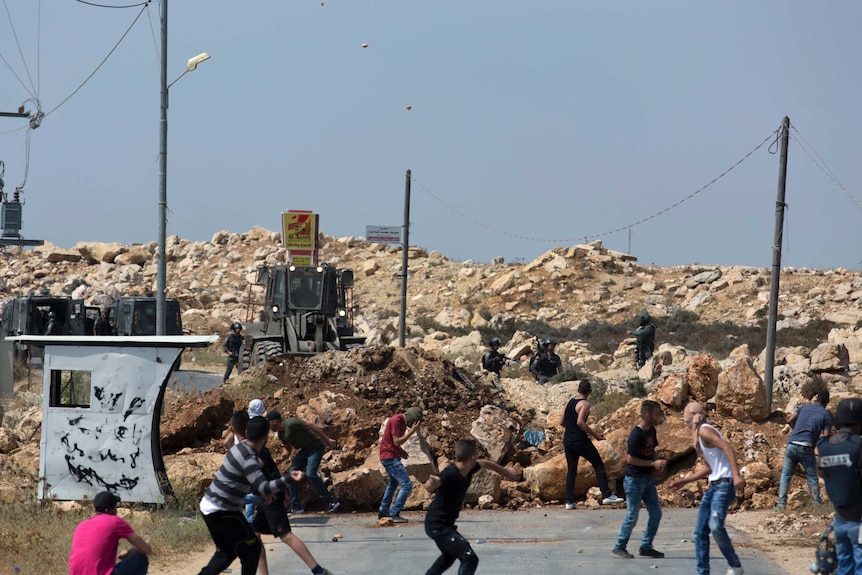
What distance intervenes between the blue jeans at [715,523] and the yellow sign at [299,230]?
867 inches

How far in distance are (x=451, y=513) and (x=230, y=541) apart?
5.52 ft

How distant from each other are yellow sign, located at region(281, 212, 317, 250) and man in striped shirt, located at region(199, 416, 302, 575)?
882 inches

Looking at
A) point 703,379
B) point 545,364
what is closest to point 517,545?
point 703,379

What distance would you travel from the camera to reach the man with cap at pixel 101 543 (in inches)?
276

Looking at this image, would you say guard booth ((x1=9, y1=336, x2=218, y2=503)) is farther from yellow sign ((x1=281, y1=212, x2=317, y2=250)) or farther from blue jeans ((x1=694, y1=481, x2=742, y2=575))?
yellow sign ((x1=281, y1=212, x2=317, y2=250))

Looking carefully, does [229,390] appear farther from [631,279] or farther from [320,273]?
[631,279]

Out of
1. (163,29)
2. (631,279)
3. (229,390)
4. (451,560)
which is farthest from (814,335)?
(451,560)

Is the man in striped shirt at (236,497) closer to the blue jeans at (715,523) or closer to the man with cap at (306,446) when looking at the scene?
the blue jeans at (715,523)

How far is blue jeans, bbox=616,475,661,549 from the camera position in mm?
9984

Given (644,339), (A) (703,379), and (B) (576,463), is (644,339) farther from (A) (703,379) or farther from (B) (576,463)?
(B) (576,463)

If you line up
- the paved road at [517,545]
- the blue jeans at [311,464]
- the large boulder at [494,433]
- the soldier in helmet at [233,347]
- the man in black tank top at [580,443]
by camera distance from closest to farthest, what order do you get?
the paved road at [517,545], the blue jeans at [311,464], the man in black tank top at [580,443], the large boulder at [494,433], the soldier in helmet at [233,347]

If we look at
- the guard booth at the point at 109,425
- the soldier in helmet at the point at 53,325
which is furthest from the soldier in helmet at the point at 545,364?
the soldier in helmet at the point at 53,325

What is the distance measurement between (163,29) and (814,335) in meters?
25.8

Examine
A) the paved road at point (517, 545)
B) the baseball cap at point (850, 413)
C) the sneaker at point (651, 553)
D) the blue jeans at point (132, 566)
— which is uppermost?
the baseball cap at point (850, 413)
